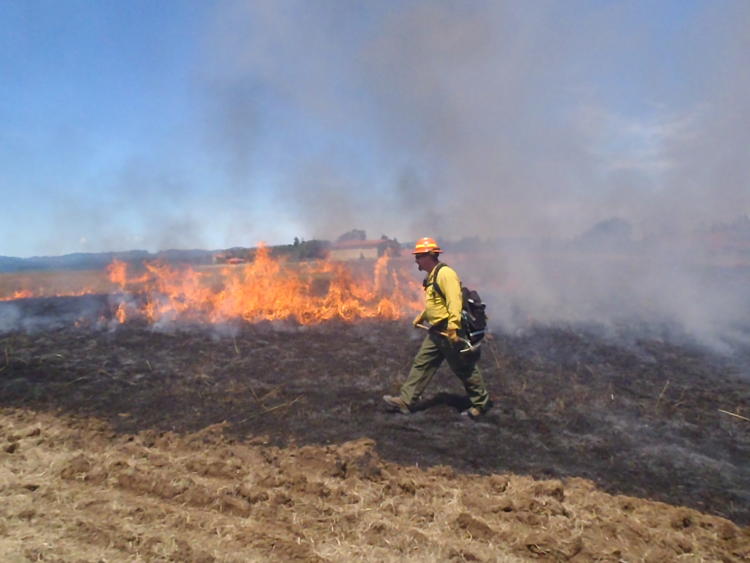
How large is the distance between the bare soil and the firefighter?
0.27 metres

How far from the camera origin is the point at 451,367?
6148 mm

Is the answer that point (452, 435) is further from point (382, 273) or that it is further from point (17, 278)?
point (17, 278)

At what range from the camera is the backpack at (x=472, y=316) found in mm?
6129

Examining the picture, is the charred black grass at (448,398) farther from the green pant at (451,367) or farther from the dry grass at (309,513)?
the dry grass at (309,513)

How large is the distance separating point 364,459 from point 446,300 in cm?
215

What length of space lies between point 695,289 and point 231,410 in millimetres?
14948

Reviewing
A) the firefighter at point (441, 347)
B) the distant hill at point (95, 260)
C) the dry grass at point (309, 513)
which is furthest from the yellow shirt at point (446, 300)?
the distant hill at point (95, 260)

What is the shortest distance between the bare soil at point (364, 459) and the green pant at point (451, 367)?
Answer: 0.31 metres

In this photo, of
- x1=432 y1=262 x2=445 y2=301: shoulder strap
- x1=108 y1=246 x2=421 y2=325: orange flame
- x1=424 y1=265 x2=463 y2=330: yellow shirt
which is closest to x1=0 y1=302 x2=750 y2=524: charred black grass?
x1=424 y1=265 x2=463 y2=330: yellow shirt

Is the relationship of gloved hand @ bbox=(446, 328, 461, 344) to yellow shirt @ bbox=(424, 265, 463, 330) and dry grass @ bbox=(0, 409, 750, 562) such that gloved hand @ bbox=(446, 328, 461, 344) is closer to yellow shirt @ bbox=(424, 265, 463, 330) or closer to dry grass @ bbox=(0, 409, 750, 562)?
yellow shirt @ bbox=(424, 265, 463, 330)

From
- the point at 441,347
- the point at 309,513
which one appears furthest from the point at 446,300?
the point at 309,513

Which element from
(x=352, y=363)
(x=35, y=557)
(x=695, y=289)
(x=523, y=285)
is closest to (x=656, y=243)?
(x=695, y=289)

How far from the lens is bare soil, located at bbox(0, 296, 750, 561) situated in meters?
3.55

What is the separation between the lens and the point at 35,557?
332 centimetres
